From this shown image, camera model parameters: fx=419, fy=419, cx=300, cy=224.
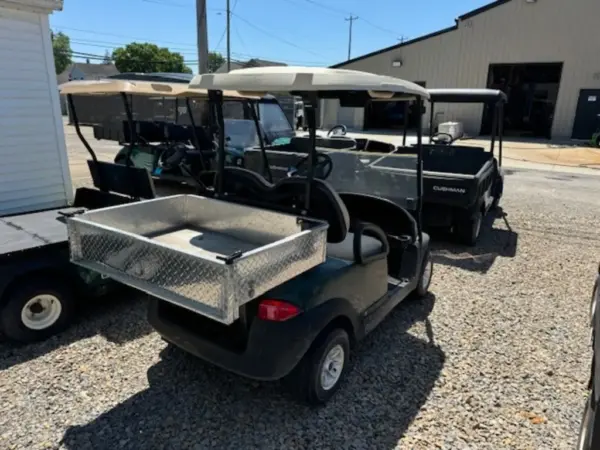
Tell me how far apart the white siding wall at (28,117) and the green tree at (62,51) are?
185 ft

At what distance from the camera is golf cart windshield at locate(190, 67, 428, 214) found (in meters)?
2.04

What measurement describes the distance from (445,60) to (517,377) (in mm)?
20755

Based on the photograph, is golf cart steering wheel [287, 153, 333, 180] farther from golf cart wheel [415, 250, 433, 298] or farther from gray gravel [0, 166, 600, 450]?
gray gravel [0, 166, 600, 450]

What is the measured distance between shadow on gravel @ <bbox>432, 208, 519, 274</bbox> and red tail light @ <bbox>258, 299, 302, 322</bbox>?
9.96 feet

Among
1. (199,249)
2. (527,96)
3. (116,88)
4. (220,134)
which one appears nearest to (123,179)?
(116,88)

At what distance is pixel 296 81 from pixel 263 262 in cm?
88

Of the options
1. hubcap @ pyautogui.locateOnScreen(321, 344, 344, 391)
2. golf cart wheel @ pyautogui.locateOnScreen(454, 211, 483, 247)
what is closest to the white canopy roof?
hubcap @ pyautogui.locateOnScreen(321, 344, 344, 391)

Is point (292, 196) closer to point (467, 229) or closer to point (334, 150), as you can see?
point (334, 150)

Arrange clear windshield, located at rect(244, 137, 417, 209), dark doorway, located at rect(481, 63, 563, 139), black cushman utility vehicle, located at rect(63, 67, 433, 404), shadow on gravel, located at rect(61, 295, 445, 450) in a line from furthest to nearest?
dark doorway, located at rect(481, 63, 563, 139) → clear windshield, located at rect(244, 137, 417, 209) → shadow on gravel, located at rect(61, 295, 445, 450) → black cushman utility vehicle, located at rect(63, 67, 433, 404)

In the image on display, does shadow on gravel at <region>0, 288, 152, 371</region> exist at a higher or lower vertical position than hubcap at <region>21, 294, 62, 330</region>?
lower

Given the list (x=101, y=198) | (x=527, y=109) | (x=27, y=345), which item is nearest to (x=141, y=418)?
(x=27, y=345)

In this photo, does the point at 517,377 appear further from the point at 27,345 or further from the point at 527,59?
the point at 527,59

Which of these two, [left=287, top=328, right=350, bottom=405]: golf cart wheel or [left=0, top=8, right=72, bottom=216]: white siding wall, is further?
[left=0, top=8, right=72, bottom=216]: white siding wall

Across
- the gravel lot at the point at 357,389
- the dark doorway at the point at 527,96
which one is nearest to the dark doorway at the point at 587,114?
the dark doorway at the point at 527,96
